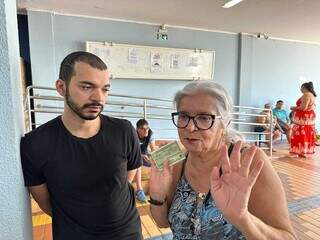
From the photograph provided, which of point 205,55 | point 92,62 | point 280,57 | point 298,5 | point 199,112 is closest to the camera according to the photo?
point 199,112

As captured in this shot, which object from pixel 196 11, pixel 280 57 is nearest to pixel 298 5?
pixel 196 11

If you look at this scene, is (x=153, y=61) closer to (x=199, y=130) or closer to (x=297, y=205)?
(x=297, y=205)

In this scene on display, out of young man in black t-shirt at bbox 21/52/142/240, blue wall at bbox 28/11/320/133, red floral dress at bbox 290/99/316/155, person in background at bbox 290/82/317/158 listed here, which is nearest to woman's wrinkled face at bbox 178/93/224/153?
young man in black t-shirt at bbox 21/52/142/240

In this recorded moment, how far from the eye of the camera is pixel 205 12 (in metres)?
4.59

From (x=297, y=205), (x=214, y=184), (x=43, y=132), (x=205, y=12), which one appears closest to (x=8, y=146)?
(x=43, y=132)

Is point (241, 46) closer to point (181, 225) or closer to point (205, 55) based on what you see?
point (205, 55)

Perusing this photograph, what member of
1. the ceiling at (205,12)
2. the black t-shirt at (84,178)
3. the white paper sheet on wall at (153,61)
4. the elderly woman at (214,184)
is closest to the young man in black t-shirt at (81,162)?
the black t-shirt at (84,178)

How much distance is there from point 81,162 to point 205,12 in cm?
419

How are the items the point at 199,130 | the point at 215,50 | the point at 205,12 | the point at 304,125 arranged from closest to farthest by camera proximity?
the point at 199,130, the point at 205,12, the point at 304,125, the point at 215,50

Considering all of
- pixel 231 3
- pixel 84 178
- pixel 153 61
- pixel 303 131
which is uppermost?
pixel 231 3

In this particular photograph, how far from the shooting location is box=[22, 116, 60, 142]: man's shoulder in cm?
99

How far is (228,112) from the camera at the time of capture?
1.00 metres

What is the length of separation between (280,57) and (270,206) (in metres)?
7.01

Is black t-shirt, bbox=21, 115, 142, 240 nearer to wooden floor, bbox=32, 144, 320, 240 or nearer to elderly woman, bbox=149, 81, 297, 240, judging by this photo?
elderly woman, bbox=149, 81, 297, 240
